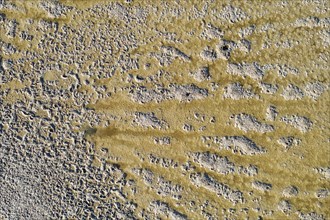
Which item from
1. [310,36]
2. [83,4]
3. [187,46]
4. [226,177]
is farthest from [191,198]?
[83,4]

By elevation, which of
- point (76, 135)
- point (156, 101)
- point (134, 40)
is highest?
point (134, 40)

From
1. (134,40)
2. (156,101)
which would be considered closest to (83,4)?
(134,40)

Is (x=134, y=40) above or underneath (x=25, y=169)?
above

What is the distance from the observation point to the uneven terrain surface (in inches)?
78.0

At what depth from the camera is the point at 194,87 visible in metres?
2.03

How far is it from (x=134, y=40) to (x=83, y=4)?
1.17 feet

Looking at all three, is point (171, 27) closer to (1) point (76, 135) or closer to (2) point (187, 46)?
(2) point (187, 46)

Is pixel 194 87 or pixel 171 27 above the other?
pixel 171 27

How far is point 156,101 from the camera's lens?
205 centimetres

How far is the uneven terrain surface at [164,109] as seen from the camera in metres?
1.98

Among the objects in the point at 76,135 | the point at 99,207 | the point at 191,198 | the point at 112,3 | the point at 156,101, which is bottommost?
the point at 99,207

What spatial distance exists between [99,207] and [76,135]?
1.36ft

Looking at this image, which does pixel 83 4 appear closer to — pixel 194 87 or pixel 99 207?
pixel 194 87

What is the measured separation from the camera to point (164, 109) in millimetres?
2047
